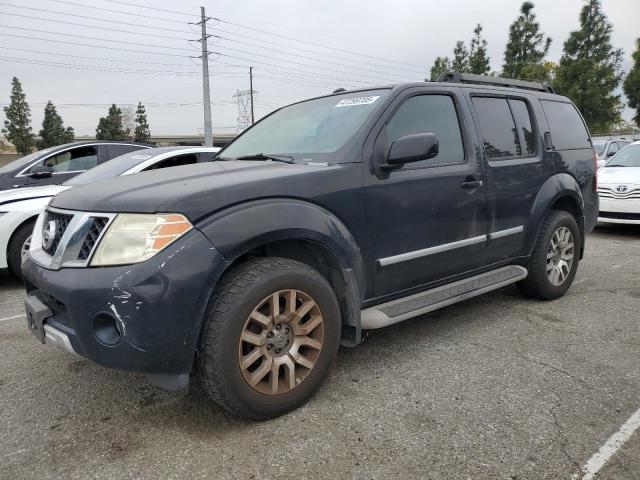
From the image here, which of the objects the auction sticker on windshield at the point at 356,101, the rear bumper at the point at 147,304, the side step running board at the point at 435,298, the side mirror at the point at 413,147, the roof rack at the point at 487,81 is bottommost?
the side step running board at the point at 435,298

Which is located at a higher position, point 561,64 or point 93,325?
point 561,64

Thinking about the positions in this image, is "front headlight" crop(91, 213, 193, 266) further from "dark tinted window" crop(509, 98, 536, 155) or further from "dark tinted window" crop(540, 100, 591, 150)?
"dark tinted window" crop(540, 100, 591, 150)

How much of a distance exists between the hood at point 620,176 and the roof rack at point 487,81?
12.5 feet

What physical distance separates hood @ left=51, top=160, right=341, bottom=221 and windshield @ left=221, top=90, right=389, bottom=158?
320 millimetres

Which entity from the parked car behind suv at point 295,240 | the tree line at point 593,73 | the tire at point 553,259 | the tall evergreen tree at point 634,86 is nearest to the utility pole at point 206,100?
the tree line at point 593,73

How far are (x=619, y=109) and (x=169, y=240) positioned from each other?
33017 millimetres

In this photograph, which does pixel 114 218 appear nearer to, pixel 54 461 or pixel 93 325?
pixel 93 325

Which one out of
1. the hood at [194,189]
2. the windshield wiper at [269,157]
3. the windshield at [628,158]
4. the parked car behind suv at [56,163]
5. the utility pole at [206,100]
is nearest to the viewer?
the hood at [194,189]

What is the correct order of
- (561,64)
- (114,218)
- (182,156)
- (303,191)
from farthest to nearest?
(561,64) → (182,156) → (303,191) → (114,218)

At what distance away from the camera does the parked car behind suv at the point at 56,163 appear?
688cm

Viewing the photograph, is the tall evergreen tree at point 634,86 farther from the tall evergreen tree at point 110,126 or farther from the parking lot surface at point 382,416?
the tall evergreen tree at point 110,126

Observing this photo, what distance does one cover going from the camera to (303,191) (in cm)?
258

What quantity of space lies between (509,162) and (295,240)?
2045 mm

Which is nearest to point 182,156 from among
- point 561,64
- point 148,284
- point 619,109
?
point 148,284
